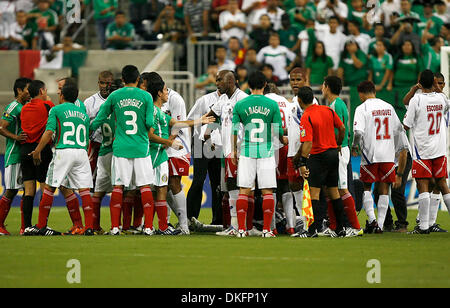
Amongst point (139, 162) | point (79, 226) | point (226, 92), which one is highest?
point (226, 92)

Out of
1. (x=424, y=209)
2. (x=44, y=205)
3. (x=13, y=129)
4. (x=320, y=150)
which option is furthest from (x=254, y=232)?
(x=13, y=129)

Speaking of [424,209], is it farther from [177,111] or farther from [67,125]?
[67,125]

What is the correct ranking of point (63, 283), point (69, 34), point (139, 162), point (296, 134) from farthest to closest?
point (69, 34) < point (296, 134) < point (139, 162) < point (63, 283)

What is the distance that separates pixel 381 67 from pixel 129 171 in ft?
33.8

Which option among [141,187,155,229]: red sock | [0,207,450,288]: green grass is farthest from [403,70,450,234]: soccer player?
[141,187,155,229]: red sock

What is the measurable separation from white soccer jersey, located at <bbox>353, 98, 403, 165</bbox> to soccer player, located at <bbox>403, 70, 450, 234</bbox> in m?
0.33

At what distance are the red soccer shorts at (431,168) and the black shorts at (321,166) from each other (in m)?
1.61

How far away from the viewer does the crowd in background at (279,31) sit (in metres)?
21.0

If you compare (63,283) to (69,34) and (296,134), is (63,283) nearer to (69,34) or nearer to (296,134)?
(296,134)

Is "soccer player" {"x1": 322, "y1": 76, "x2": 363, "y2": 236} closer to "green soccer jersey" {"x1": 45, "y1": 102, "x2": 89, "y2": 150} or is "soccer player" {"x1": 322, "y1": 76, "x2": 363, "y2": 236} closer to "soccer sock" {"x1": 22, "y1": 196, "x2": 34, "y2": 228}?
"green soccer jersey" {"x1": 45, "y1": 102, "x2": 89, "y2": 150}

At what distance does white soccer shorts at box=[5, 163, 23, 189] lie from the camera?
13039 millimetres

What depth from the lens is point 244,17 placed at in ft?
74.4
